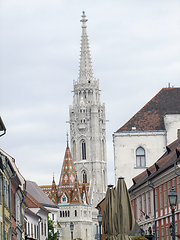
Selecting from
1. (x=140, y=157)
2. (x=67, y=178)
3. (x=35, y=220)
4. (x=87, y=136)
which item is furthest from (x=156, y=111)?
(x=87, y=136)

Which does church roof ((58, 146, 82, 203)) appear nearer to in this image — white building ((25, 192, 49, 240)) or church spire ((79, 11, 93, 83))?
church spire ((79, 11, 93, 83))

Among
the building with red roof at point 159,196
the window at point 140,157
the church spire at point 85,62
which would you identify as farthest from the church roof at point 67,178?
the building with red roof at point 159,196

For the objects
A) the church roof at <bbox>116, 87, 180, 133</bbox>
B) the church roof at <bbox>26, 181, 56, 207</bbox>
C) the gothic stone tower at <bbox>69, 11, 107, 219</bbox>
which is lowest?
the church roof at <bbox>26, 181, 56, 207</bbox>

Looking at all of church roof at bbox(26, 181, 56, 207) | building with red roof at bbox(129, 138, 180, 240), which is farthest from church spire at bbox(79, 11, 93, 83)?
building with red roof at bbox(129, 138, 180, 240)

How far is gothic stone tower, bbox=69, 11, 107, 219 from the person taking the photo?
167375 millimetres

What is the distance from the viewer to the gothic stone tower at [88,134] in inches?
6590

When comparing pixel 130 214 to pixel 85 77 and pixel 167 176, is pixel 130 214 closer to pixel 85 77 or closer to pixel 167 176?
pixel 167 176

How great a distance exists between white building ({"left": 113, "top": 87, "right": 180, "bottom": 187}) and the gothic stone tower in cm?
11118

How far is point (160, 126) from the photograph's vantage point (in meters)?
53.8

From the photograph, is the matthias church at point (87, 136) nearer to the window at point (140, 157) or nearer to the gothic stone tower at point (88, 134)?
the gothic stone tower at point (88, 134)

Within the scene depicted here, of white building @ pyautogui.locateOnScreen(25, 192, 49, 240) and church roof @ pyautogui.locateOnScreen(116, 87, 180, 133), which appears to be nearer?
white building @ pyautogui.locateOnScreen(25, 192, 49, 240)

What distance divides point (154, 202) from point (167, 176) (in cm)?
441

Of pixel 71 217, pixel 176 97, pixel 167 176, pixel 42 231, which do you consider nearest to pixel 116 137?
pixel 176 97

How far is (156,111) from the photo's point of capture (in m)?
55.4
